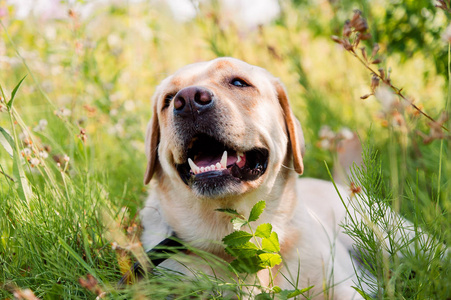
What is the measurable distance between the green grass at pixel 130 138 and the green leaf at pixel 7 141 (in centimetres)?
7

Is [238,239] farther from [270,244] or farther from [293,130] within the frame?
[293,130]

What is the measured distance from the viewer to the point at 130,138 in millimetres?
4332

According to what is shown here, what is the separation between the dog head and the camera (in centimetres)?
232

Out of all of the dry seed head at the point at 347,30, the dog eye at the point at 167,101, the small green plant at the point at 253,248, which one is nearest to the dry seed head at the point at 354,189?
the small green plant at the point at 253,248

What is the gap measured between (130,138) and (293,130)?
2.08m

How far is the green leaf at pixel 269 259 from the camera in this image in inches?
81.0

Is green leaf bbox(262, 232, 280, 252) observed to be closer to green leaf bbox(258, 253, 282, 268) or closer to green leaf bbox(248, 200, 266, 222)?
green leaf bbox(258, 253, 282, 268)

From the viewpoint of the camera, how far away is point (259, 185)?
2527 mm

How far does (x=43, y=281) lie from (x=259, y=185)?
1.32m

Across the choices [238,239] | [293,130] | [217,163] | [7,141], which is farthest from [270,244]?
[7,141]

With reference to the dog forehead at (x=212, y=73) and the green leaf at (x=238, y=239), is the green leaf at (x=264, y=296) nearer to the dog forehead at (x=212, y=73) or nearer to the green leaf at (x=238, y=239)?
the green leaf at (x=238, y=239)

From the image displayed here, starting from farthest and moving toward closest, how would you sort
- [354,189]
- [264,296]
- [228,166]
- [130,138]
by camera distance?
[130,138] → [228,166] → [354,189] → [264,296]

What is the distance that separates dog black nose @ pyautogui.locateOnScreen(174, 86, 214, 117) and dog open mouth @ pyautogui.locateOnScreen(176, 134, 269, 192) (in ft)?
0.56

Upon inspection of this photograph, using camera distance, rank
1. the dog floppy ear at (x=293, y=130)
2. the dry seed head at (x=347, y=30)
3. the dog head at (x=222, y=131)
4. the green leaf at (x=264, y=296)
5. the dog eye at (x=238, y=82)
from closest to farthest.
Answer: the green leaf at (x=264, y=296) < the dry seed head at (x=347, y=30) < the dog head at (x=222, y=131) < the dog eye at (x=238, y=82) < the dog floppy ear at (x=293, y=130)
